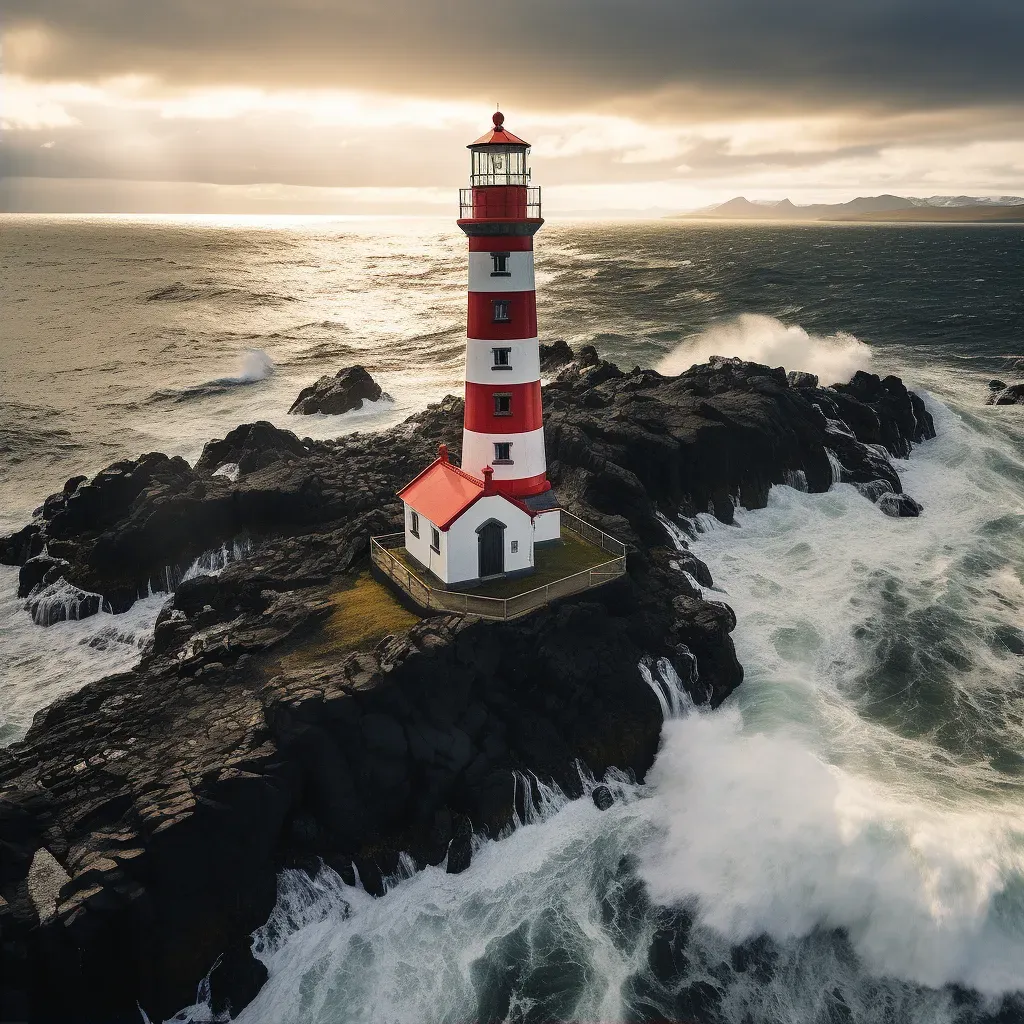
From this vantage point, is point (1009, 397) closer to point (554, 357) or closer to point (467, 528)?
point (554, 357)

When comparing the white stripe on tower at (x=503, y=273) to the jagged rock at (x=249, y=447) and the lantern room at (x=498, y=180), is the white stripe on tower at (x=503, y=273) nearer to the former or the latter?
the lantern room at (x=498, y=180)

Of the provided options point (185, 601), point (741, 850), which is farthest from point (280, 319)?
point (741, 850)

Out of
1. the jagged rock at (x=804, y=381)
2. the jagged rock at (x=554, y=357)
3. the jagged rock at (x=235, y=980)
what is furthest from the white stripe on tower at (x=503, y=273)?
the jagged rock at (x=554, y=357)

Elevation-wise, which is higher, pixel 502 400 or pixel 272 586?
pixel 502 400

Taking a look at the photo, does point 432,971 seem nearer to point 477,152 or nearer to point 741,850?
point 741,850

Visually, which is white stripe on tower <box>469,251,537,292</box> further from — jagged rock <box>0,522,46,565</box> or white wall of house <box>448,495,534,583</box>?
jagged rock <box>0,522,46,565</box>

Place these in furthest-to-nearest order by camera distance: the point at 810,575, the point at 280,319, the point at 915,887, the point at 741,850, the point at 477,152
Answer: the point at 280,319 < the point at 810,575 < the point at 477,152 < the point at 741,850 < the point at 915,887

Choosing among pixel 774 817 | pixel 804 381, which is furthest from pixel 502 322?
pixel 804 381
